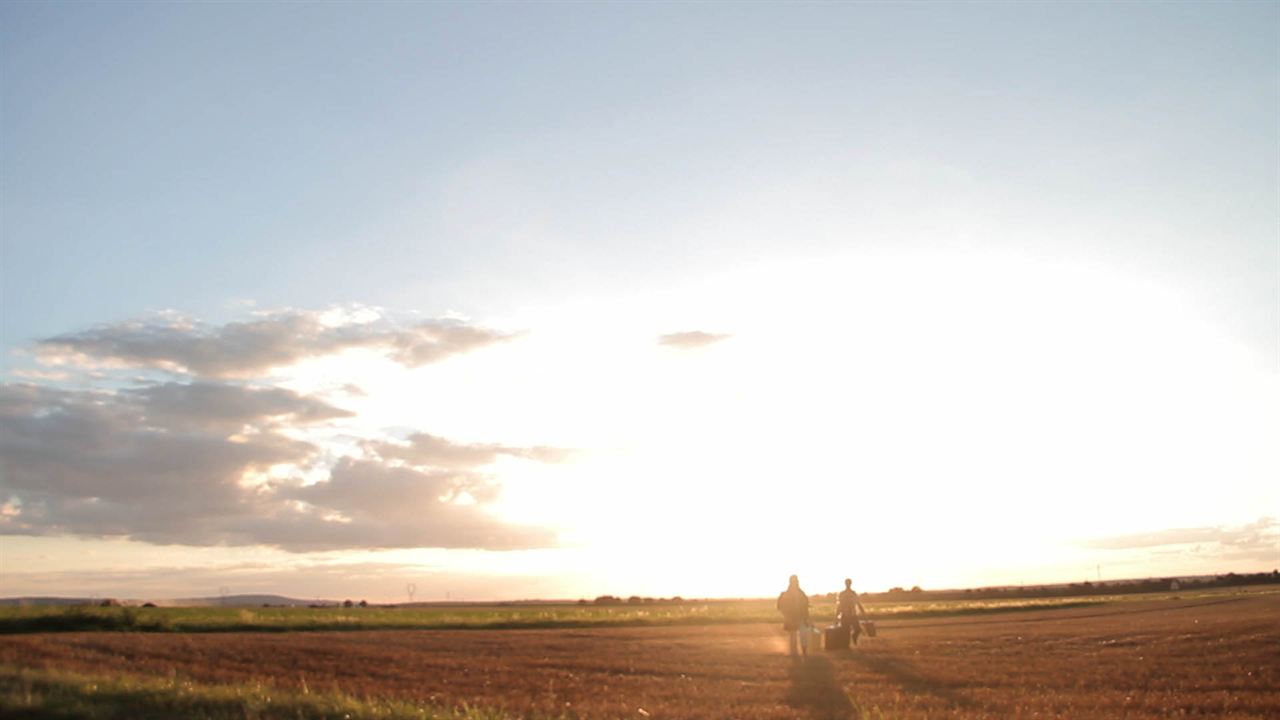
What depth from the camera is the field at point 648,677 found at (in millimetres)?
19016

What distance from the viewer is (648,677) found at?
87.2 feet

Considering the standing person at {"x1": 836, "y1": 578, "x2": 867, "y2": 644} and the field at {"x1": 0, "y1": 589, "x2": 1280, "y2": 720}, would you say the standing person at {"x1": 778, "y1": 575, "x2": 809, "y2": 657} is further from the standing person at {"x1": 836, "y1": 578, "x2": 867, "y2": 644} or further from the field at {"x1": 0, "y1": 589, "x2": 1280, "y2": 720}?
the standing person at {"x1": 836, "y1": 578, "x2": 867, "y2": 644}

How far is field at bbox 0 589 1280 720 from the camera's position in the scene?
1902 centimetres

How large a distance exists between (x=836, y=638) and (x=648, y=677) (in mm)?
12098

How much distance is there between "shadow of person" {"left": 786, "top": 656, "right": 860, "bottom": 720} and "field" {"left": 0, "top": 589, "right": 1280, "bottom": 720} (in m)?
0.07

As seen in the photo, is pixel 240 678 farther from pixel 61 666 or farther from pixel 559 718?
pixel 559 718

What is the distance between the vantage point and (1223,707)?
787 inches

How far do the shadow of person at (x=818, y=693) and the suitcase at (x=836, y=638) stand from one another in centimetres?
567

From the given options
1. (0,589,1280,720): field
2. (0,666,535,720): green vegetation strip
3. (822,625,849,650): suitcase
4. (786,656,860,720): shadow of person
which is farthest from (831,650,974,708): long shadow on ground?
(0,666,535,720): green vegetation strip

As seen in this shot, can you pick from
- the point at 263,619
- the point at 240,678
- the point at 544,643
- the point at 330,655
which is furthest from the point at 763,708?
the point at 263,619

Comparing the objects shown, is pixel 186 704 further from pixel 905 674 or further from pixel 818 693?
pixel 905 674

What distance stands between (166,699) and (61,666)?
345 inches

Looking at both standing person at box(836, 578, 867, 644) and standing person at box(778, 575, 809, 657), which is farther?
standing person at box(836, 578, 867, 644)

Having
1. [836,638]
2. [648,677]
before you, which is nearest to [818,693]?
[648,677]
